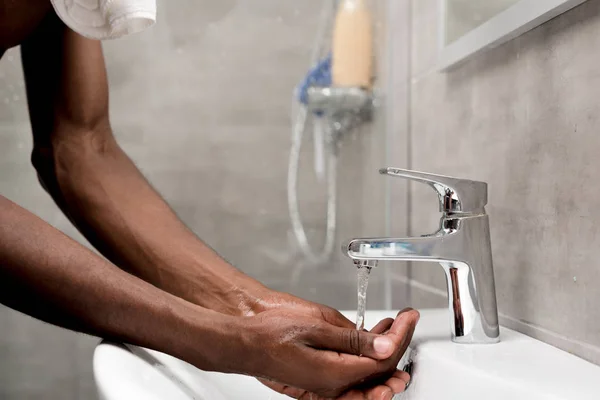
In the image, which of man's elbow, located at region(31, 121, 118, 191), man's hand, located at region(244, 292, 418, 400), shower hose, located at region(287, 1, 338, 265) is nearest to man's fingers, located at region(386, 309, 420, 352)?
man's hand, located at region(244, 292, 418, 400)

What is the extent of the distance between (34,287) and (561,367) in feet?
1.68

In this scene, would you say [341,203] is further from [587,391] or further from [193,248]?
[587,391]

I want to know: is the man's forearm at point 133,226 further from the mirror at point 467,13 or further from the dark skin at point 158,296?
the mirror at point 467,13

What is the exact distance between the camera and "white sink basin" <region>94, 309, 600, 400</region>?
517 mm

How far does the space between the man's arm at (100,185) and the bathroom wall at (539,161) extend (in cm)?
32

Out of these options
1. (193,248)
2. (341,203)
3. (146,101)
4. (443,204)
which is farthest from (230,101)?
(443,204)

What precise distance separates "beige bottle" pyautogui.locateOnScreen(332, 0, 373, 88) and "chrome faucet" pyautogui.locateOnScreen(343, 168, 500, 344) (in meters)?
0.69

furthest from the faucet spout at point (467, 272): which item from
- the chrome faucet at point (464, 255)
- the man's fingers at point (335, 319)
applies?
the man's fingers at point (335, 319)

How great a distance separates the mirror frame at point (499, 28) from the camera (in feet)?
2.38

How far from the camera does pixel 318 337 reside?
579 millimetres

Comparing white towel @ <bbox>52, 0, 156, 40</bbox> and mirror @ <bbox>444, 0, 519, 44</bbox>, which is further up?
mirror @ <bbox>444, 0, 519, 44</bbox>

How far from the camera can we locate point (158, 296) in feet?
2.02

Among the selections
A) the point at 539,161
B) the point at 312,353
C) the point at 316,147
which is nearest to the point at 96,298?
the point at 312,353

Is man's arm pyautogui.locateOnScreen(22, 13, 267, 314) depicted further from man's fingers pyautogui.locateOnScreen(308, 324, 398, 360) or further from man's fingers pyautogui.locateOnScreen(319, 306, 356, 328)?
man's fingers pyautogui.locateOnScreen(308, 324, 398, 360)
